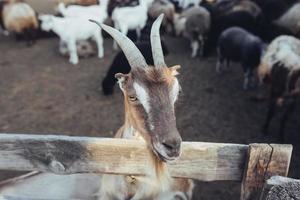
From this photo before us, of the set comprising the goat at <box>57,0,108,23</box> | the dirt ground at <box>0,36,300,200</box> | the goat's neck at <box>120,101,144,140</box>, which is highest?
the goat's neck at <box>120,101,144,140</box>

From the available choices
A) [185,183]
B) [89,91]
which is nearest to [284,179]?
[185,183]

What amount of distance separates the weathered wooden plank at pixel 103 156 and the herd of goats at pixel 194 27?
4790mm

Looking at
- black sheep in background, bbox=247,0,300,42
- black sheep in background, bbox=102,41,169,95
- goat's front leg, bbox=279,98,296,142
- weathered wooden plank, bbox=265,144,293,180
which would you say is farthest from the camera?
black sheep in background, bbox=247,0,300,42

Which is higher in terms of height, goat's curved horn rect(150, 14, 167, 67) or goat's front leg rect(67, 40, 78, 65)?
goat's curved horn rect(150, 14, 167, 67)

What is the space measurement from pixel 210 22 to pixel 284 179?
364 inches

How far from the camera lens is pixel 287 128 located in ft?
24.2

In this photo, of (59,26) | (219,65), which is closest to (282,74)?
(219,65)

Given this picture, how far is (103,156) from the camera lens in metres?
2.63

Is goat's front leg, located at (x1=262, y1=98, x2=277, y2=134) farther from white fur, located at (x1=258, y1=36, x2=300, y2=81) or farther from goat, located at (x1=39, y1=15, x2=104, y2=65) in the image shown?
goat, located at (x1=39, y1=15, x2=104, y2=65)

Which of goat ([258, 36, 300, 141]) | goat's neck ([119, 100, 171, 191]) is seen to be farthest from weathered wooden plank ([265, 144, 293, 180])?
goat ([258, 36, 300, 141])

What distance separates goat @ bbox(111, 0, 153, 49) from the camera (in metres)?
10.9

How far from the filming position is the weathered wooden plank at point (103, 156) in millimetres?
2592

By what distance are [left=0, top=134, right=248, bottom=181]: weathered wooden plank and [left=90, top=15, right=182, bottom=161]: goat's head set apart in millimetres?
110

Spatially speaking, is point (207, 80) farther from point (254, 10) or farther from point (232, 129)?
point (254, 10)
